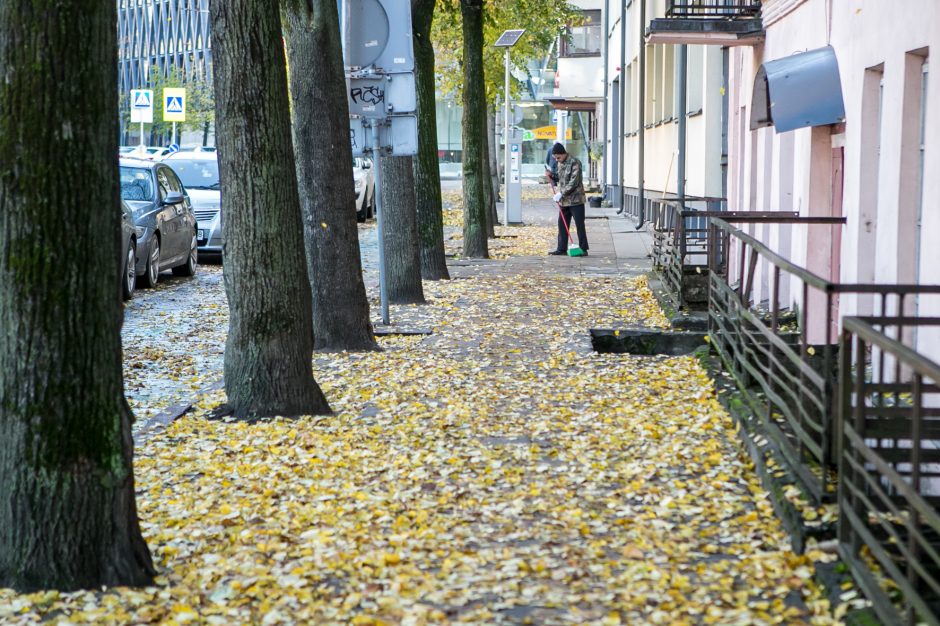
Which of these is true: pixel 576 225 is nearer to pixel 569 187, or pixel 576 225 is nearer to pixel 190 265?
pixel 569 187

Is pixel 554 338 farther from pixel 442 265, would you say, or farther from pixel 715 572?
pixel 715 572

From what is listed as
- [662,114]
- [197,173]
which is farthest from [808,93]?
[662,114]

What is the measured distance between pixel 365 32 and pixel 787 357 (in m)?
6.98

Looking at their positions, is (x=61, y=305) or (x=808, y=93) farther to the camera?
(x=808, y=93)

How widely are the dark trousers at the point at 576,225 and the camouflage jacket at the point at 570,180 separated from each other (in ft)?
0.44

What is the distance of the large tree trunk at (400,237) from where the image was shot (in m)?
15.8

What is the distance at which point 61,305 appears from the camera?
Answer: 517cm

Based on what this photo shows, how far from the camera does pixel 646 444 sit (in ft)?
26.3

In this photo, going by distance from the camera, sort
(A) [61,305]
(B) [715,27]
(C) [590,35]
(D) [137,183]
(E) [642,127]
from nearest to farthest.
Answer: (A) [61,305] → (B) [715,27] → (D) [137,183] → (E) [642,127] → (C) [590,35]

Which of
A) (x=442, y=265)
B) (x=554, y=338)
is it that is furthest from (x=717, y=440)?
(x=442, y=265)

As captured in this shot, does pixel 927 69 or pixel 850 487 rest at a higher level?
pixel 927 69

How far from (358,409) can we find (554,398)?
135 centimetres

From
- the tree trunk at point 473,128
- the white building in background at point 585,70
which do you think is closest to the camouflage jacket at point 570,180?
the tree trunk at point 473,128

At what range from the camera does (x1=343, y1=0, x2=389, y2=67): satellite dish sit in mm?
12875
